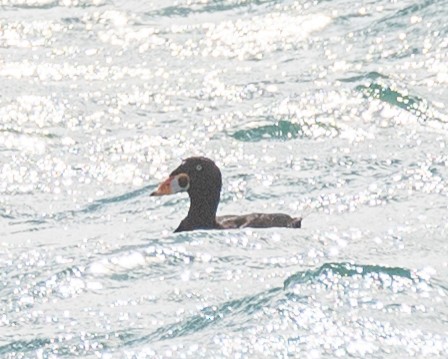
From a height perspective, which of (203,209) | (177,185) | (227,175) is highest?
(177,185)

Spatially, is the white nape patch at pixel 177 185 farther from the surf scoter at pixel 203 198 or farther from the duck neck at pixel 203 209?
the duck neck at pixel 203 209

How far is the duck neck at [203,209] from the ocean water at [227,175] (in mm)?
225

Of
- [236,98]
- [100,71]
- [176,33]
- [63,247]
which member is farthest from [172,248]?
[176,33]

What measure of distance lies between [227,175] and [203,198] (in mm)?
1707

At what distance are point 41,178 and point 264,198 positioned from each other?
2106 millimetres

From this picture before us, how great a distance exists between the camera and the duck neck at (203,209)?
14.9 m

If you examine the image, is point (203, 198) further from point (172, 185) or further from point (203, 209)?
point (172, 185)

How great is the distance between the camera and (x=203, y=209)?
14984 mm

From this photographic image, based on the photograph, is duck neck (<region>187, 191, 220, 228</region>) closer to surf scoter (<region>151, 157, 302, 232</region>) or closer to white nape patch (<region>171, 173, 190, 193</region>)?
surf scoter (<region>151, 157, 302, 232</region>)

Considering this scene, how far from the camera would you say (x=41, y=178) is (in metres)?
17.0

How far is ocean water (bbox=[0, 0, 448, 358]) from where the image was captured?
11859mm

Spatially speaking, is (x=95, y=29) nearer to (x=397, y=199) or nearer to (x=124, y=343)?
(x=397, y=199)

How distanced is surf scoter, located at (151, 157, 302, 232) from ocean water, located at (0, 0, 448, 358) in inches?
6.2

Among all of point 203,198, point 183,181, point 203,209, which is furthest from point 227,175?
point 203,209
